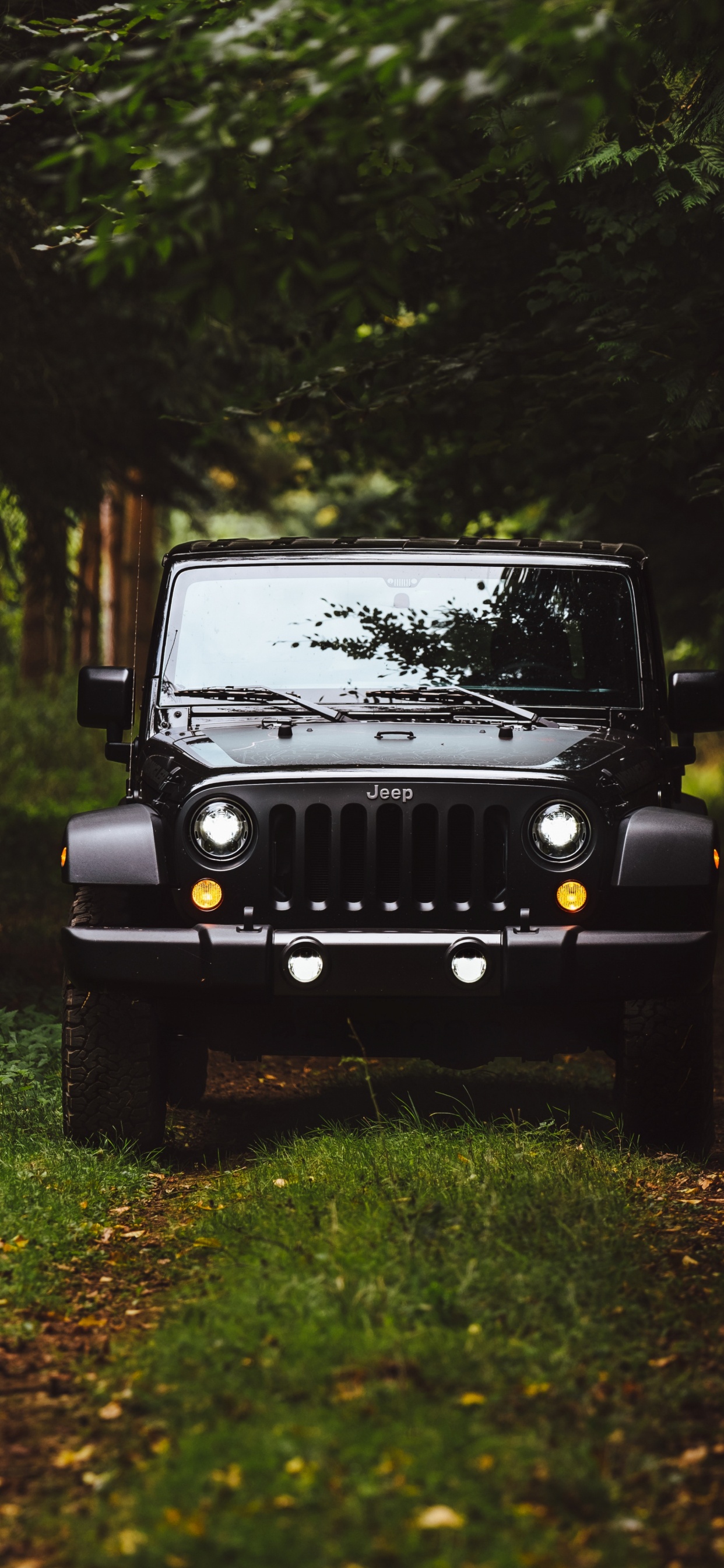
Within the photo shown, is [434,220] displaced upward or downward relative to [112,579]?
upward

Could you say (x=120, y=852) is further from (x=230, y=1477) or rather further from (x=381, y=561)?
(x=230, y=1477)

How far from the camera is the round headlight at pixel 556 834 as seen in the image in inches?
198

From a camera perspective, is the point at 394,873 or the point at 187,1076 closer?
the point at 394,873

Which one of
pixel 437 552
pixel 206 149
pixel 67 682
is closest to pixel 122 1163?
pixel 437 552

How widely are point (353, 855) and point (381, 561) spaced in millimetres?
1469

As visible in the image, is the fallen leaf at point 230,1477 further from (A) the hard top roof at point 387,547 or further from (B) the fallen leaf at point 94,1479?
(A) the hard top roof at point 387,547

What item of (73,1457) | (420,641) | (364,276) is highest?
(364,276)

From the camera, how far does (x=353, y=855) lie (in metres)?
5.05

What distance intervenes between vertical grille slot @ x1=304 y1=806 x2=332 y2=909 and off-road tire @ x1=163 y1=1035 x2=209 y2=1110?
1391mm

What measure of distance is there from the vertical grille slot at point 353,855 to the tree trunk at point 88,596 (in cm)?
781

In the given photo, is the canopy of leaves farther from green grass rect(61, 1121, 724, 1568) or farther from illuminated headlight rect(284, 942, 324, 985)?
green grass rect(61, 1121, 724, 1568)

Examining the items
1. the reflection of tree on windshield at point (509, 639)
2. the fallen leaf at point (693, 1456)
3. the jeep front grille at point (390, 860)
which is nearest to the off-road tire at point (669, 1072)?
the jeep front grille at point (390, 860)

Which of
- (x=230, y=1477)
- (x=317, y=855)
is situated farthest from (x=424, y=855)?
(x=230, y=1477)

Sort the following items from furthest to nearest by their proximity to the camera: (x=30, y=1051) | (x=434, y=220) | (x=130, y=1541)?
(x=434, y=220), (x=30, y=1051), (x=130, y=1541)
